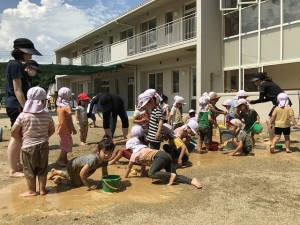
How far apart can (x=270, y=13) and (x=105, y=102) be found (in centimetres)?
877

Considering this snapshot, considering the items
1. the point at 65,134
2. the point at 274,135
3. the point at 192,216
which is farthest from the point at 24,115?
the point at 274,135

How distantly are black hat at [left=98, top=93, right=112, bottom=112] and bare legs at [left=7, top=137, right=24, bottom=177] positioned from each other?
266 centimetres

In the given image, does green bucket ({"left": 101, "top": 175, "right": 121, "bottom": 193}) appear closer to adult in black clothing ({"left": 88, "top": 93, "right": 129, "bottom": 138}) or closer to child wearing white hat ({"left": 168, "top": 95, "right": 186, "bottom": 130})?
adult in black clothing ({"left": 88, "top": 93, "right": 129, "bottom": 138})

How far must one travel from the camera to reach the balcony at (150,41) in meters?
17.1

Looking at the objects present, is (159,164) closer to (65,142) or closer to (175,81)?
(65,142)

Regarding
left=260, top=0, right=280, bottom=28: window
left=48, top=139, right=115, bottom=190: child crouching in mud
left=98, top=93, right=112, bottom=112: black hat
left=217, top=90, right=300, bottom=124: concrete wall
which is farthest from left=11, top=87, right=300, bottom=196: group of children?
left=260, top=0, right=280, bottom=28: window

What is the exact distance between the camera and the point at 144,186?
4.84 meters

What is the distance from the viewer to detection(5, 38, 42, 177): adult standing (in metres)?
5.17

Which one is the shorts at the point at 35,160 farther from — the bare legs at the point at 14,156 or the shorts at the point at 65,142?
the shorts at the point at 65,142

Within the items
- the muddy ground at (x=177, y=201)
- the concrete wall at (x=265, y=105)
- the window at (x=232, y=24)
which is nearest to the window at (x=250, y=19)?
the window at (x=232, y=24)

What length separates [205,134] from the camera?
24.7 feet

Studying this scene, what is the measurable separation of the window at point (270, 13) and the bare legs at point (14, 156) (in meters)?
11.2

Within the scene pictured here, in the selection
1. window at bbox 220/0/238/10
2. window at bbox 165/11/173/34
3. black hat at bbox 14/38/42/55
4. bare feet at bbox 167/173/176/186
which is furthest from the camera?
window at bbox 165/11/173/34

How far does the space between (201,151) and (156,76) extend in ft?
45.7
